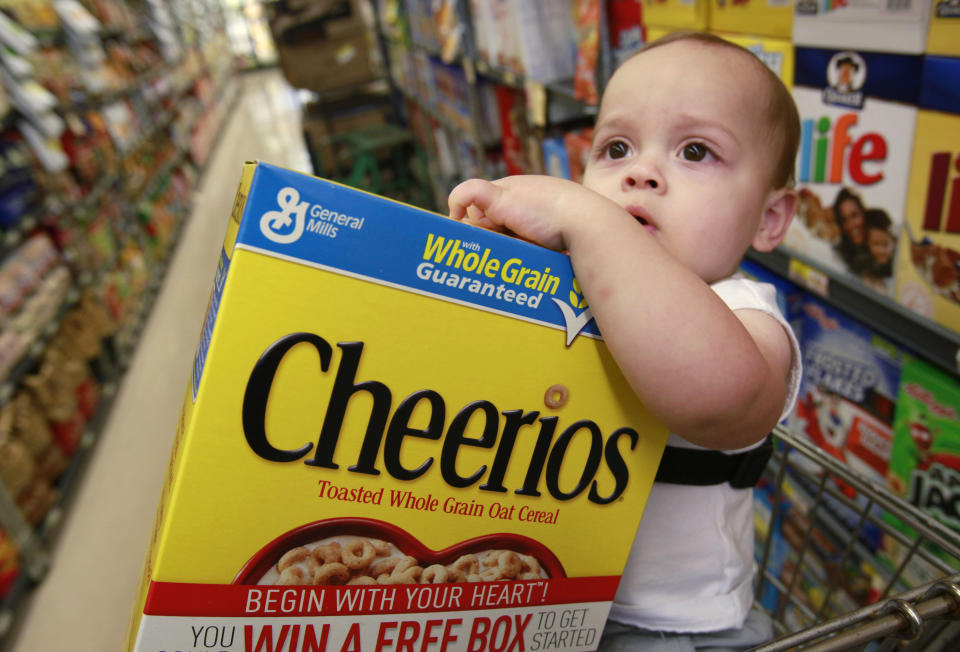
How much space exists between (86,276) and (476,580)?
3.32 m

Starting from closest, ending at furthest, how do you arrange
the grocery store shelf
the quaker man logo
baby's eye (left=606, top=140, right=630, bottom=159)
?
baby's eye (left=606, top=140, right=630, bottom=159) < the quaker man logo < the grocery store shelf

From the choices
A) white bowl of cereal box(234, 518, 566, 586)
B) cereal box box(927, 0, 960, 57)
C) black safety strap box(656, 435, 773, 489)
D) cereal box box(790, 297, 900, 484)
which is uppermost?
cereal box box(927, 0, 960, 57)

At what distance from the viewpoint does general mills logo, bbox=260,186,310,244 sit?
0.43 metres

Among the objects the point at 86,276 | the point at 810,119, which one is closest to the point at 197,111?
the point at 86,276

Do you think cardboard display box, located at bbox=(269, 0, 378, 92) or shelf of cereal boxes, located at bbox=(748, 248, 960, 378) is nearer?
shelf of cereal boxes, located at bbox=(748, 248, 960, 378)

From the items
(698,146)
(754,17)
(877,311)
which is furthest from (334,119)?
(698,146)

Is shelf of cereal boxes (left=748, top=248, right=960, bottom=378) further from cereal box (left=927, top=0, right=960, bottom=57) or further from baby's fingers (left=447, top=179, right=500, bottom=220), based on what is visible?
baby's fingers (left=447, top=179, right=500, bottom=220)

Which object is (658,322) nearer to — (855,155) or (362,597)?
(362,597)

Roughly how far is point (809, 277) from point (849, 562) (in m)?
0.59

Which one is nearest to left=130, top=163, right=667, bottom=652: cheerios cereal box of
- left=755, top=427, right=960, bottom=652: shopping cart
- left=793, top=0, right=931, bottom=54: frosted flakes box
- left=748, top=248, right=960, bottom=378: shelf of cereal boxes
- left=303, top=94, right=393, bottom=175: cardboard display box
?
left=755, top=427, right=960, bottom=652: shopping cart

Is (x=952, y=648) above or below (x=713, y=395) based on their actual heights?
below

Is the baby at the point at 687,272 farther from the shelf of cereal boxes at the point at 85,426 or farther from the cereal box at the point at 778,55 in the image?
the shelf of cereal boxes at the point at 85,426

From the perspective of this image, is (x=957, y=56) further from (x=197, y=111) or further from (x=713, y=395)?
(x=197, y=111)

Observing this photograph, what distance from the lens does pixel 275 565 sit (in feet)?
1.63
